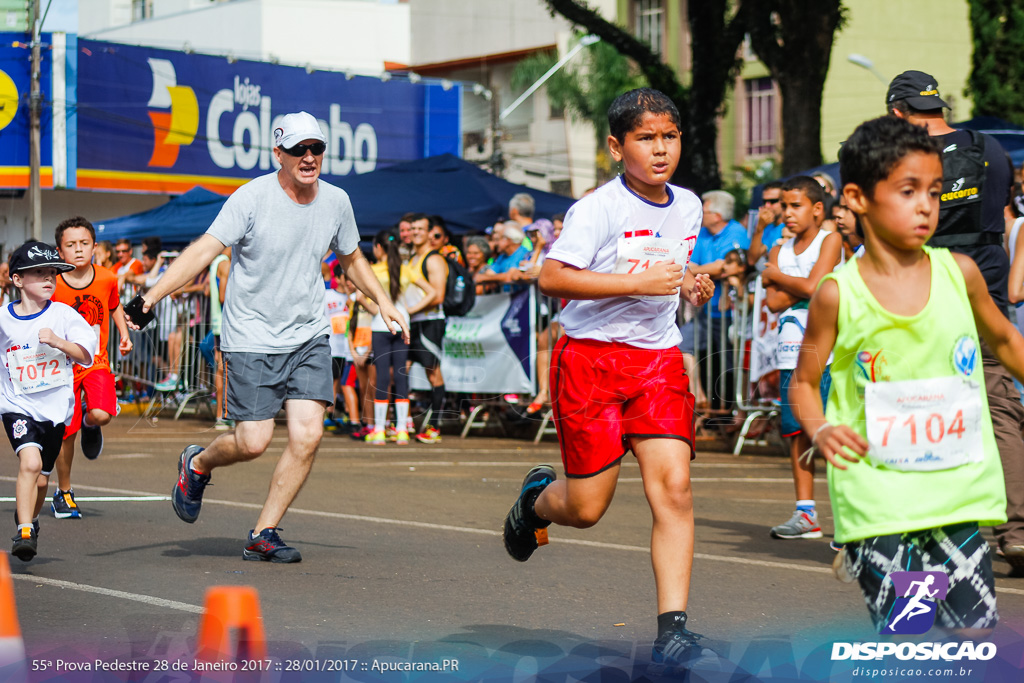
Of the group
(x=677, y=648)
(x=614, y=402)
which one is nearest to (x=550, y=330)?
(x=614, y=402)

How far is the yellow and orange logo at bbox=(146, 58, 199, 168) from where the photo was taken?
3144 centimetres

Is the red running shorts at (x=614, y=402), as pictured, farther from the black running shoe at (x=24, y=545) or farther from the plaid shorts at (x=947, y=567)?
the black running shoe at (x=24, y=545)

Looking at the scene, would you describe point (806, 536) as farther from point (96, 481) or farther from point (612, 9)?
point (612, 9)

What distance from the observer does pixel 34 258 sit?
684 centimetres

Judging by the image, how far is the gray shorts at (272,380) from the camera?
6.74 meters

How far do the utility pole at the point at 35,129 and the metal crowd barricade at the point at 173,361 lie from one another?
766 cm

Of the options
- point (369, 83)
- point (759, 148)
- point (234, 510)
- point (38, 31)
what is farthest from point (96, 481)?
point (759, 148)

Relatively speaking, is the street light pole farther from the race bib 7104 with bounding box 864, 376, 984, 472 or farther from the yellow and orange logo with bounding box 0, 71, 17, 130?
the race bib 7104 with bounding box 864, 376, 984, 472

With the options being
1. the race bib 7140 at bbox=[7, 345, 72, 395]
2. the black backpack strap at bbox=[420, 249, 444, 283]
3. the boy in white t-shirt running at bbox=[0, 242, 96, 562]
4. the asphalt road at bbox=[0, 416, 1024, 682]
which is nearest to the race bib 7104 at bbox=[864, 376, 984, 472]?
the asphalt road at bbox=[0, 416, 1024, 682]

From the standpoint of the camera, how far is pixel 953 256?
3.67 metres

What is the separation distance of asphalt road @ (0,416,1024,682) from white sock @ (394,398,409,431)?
11.3 feet

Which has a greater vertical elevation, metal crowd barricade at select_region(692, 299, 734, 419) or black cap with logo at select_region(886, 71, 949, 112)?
black cap with logo at select_region(886, 71, 949, 112)

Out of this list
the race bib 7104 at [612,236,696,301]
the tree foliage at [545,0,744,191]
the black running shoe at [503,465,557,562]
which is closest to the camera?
the race bib 7104 at [612,236,696,301]

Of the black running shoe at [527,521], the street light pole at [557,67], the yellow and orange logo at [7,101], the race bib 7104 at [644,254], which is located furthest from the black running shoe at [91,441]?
the street light pole at [557,67]
